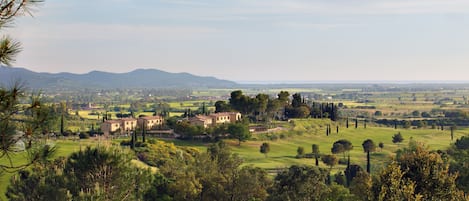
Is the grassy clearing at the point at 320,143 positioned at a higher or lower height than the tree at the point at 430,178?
lower

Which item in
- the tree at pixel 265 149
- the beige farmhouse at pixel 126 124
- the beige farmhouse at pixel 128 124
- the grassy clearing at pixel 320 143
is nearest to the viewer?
the grassy clearing at pixel 320 143

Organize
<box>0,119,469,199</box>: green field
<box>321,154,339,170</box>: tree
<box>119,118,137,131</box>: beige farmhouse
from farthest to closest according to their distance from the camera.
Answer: <box>119,118,137,131</box>: beige farmhouse → <box>0,119,469,199</box>: green field → <box>321,154,339,170</box>: tree

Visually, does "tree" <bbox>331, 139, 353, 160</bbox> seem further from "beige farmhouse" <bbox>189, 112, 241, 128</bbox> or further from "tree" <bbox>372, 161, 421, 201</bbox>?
"tree" <bbox>372, 161, 421, 201</bbox>

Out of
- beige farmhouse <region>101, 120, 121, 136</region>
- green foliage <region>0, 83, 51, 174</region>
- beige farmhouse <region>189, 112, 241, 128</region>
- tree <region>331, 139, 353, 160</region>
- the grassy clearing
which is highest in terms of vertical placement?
green foliage <region>0, 83, 51, 174</region>

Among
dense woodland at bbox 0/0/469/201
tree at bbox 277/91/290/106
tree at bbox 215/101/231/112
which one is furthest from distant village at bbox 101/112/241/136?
dense woodland at bbox 0/0/469/201

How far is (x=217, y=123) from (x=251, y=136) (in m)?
7.68

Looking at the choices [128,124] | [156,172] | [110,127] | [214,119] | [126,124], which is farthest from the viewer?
[128,124]

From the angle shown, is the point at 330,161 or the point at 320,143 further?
the point at 320,143

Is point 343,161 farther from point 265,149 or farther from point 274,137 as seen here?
point 274,137

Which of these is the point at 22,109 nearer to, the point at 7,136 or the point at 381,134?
the point at 7,136

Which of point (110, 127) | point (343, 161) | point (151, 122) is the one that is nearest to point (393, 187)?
point (343, 161)

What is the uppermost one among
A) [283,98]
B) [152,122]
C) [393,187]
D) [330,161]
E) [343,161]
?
[283,98]

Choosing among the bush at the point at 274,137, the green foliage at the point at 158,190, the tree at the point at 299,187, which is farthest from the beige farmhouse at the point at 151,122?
the tree at the point at 299,187

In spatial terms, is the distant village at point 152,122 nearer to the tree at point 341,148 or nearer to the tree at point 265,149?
the tree at point 265,149
